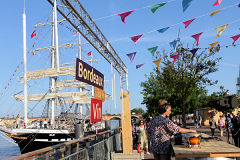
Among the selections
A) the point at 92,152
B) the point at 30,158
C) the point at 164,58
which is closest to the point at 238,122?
the point at 92,152

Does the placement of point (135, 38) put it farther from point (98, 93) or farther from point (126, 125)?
point (126, 125)

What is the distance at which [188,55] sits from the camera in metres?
20.5

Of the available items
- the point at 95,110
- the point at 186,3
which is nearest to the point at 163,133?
the point at 186,3

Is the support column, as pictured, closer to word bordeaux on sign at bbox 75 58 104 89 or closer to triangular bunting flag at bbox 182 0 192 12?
word bordeaux on sign at bbox 75 58 104 89

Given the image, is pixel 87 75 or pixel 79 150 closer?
pixel 79 150

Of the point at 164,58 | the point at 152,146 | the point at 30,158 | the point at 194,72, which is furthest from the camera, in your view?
the point at 164,58

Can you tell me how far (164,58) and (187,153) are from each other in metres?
18.5

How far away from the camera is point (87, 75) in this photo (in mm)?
8367

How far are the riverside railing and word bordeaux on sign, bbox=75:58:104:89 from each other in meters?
1.94

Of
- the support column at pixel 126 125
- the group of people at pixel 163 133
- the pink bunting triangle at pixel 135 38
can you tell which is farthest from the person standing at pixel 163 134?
the pink bunting triangle at pixel 135 38

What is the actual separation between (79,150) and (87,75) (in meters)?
3.17

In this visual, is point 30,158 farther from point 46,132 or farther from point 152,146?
point 46,132

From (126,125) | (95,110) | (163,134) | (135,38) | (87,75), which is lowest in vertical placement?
(126,125)

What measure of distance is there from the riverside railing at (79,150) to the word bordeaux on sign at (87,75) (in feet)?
6.36
